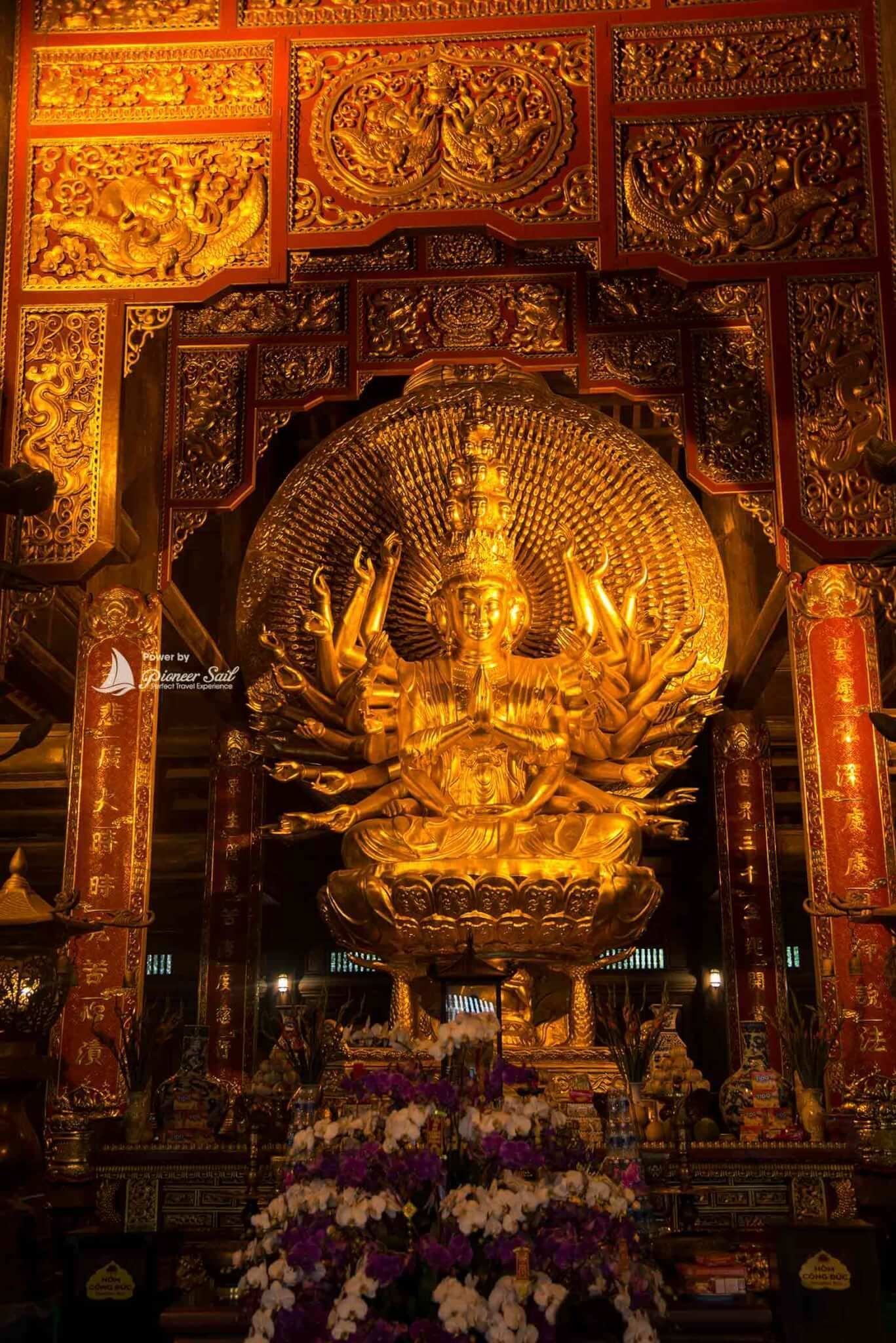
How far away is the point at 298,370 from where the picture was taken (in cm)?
673

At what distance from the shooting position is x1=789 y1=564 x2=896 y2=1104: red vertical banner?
229 inches

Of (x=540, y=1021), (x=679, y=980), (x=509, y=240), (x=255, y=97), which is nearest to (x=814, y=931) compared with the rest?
(x=540, y=1021)

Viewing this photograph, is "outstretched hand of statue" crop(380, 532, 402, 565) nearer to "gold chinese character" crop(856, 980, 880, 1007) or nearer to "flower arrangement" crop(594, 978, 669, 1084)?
"flower arrangement" crop(594, 978, 669, 1084)

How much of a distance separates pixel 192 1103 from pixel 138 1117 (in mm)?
225

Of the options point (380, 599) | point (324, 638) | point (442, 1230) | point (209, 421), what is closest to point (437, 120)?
point (209, 421)

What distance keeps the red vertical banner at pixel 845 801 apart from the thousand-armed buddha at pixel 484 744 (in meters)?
0.58

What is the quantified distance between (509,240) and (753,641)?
2.42m

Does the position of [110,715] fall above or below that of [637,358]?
below

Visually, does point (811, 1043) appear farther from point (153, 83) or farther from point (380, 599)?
point (153, 83)

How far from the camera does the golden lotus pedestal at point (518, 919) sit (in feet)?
20.8

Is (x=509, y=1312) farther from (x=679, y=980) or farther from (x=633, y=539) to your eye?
(x=679, y=980)

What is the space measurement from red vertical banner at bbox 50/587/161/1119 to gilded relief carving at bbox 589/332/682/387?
2.12 meters

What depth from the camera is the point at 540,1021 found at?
254 inches

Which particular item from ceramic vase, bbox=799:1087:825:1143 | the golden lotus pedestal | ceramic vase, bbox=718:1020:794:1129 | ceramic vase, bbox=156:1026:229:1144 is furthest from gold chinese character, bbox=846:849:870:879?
ceramic vase, bbox=156:1026:229:1144
